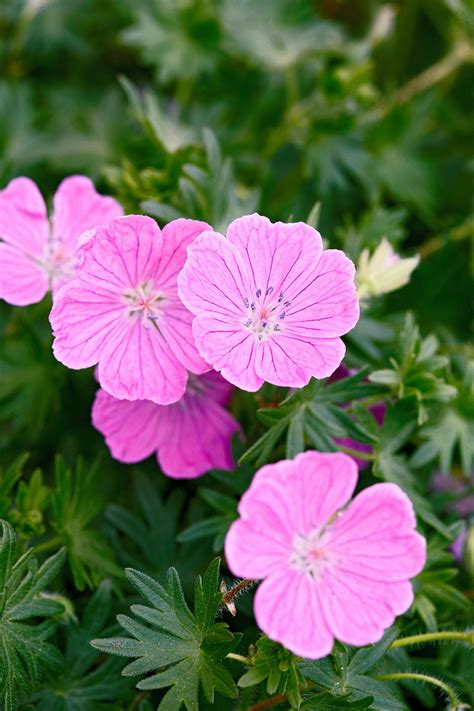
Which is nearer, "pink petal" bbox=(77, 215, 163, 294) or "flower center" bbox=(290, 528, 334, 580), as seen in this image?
"flower center" bbox=(290, 528, 334, 580)

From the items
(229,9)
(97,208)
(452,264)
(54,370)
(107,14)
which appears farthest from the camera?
(107,14)

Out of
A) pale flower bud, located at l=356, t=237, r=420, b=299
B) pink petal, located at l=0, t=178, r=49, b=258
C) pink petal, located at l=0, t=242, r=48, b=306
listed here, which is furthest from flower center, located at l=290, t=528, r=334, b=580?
pink petal, located at l=0, t=178, r=49, b=258

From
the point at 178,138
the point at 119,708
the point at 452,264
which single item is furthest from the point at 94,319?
the point at 452,264

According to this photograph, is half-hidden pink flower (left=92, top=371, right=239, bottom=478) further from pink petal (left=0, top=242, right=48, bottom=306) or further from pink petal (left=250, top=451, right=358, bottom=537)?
pink petal (left=250, top=451, right=358, bottom=537)

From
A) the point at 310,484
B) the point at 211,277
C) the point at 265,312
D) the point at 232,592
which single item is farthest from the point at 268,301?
the point at 232,592

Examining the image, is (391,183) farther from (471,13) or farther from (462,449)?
(462,449)

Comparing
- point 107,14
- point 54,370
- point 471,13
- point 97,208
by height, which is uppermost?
point 471,13

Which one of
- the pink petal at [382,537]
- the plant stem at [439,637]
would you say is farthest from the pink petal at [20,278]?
the plant stem at [439,637]
